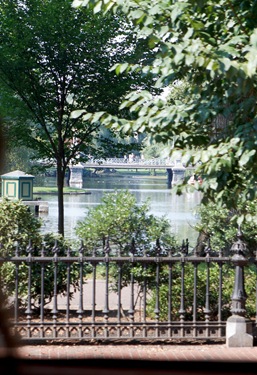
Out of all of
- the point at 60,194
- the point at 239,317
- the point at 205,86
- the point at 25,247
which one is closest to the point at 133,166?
the point at 60,194

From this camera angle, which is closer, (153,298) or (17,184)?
(153,298)

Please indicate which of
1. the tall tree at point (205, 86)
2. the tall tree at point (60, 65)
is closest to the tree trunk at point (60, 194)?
the tall tree at point (60, 65)

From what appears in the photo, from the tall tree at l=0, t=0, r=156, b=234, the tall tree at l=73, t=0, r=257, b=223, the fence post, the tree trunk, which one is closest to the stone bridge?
the tall tree at l=0, t=0, r=156, b=234

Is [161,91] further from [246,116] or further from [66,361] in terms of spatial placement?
[66,361]

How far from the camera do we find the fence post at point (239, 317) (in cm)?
826

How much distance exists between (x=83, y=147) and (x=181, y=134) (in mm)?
14036

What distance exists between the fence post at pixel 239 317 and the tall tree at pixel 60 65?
1035cm

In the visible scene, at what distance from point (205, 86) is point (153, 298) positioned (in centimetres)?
393

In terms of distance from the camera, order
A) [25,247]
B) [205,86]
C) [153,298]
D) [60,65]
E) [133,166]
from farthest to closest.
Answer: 1. [133,166]
2. [60,65]
3. [25,247]
4. [153,298]
5. [205,86]

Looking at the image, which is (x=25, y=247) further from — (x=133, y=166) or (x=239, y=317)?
(x=133, y=166)

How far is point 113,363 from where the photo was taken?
422 millimetres

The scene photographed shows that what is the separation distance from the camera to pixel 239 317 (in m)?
8.30

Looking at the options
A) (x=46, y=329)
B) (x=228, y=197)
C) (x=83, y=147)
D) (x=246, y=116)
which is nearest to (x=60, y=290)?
(x=46, y=329)

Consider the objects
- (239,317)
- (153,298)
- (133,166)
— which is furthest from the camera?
(133,166)
